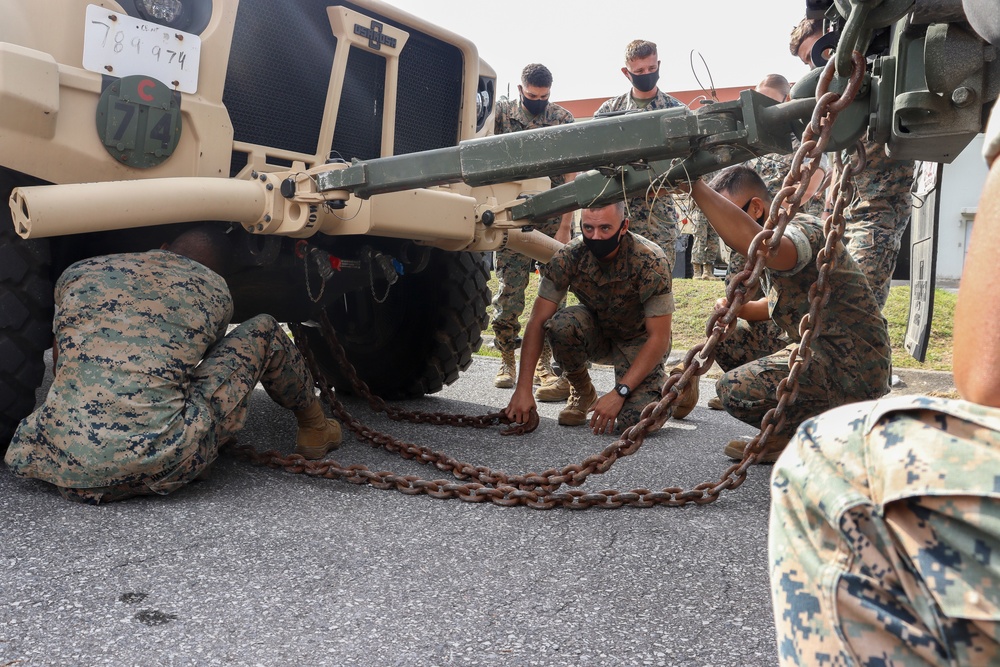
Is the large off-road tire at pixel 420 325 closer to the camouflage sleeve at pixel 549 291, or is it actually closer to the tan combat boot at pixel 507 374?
the camouflage sleeve at pixel 549 291

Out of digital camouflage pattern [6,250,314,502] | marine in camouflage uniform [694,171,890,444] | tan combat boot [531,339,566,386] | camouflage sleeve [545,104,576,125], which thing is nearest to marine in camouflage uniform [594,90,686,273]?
camouflage sleeve [545,104,576,125]

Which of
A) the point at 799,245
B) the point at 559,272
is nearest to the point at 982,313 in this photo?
the point at 799,245

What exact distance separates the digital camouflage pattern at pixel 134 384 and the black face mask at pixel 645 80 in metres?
3.37

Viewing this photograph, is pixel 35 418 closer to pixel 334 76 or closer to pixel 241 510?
pixel 241 510

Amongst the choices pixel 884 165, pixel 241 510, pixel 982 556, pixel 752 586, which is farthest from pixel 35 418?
pixel 884 165

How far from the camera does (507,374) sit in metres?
5.05

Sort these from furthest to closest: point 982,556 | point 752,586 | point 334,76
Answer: point 334,76
point 752,586
point 982,556

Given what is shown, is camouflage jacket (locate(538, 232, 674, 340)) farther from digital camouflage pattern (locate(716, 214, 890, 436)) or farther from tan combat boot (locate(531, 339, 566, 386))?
tan combat boot (locate(531, 339, 566, 386))

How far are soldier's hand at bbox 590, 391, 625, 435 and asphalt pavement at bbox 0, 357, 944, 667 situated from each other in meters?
0.32

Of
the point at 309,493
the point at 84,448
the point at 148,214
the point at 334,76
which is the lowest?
the point at 309,493

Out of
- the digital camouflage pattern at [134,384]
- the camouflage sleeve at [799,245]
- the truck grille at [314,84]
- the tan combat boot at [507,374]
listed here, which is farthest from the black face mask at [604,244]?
the digital camouflage pattern at [134,384]

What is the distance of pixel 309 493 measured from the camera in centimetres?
263

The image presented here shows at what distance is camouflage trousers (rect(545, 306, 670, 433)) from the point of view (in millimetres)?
3766

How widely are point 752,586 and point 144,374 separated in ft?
5.65
